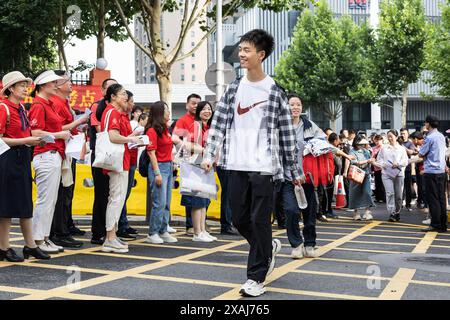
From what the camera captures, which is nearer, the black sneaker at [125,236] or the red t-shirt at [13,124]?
the red t-shirt at [13,124]

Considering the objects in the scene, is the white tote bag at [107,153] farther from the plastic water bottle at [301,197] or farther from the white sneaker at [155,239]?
the plastic water bottle at [301,197]

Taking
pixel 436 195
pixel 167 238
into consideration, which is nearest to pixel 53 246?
pixel 167 238

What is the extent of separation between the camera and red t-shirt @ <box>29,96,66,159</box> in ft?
22.2

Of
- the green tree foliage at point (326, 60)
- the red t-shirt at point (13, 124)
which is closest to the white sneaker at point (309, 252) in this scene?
the red t-shirt at point (13, 124)

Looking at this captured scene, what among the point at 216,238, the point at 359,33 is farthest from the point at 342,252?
the point at 359,33

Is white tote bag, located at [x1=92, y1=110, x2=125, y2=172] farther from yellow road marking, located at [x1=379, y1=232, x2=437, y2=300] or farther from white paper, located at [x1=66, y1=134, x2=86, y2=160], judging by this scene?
yellow road marking, located at [x1=379, y1=232, x2=437, y2=300]

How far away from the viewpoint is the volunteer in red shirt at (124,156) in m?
7.11

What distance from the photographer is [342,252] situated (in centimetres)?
757

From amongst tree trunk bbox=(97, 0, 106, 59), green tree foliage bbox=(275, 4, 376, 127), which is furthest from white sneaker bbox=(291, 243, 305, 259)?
green tree foliage bbox=(275, 4, 376, 127)

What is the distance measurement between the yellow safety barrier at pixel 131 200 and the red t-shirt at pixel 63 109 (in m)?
3.56

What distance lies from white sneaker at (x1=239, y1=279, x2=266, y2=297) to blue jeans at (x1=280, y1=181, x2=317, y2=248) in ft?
6.78

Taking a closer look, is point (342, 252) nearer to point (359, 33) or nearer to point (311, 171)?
point (311, 171)

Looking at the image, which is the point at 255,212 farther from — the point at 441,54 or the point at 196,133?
the point at 441,54

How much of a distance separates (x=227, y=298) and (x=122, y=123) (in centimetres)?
305
